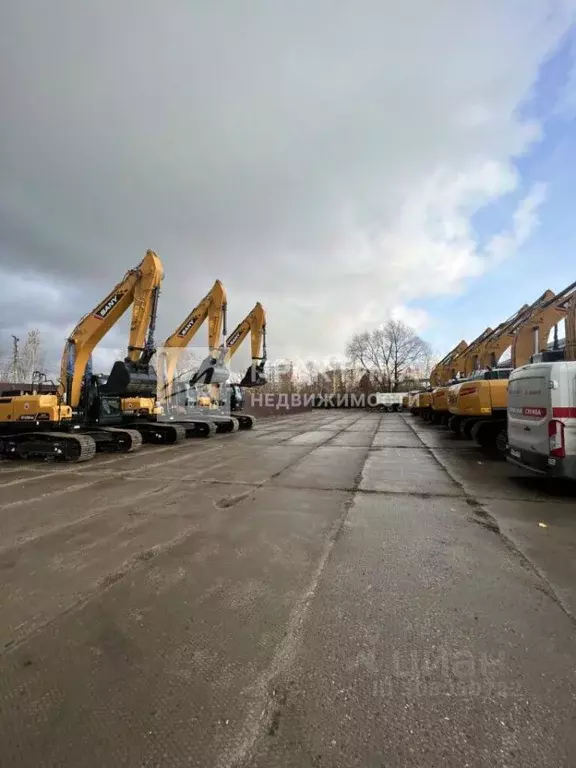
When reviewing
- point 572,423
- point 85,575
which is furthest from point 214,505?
point 572,423

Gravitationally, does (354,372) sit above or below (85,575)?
above

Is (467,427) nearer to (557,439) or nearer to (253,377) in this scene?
(557,439)

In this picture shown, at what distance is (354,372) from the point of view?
258 ft

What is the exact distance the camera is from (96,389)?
12.2 m

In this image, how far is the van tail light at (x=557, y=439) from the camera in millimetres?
6023

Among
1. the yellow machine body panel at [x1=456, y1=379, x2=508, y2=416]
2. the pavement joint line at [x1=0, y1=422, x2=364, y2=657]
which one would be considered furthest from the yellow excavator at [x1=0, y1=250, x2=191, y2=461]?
the yellow machine body panel at [x1=456, y1=379, x2=508, y2=416]

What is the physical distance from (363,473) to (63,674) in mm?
6912

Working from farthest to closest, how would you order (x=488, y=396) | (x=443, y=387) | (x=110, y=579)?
(x=443, y=387)
(x=488, y=396)
(x=110, y=579)

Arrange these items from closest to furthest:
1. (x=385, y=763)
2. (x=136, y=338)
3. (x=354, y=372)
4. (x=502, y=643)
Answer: (x=385, y=763), (x=502, y=643), (x=136, y=338), (x=354, y=372)

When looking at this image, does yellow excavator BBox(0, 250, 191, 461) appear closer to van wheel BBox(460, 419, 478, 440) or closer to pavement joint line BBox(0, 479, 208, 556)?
pavement joint line BBox(0, 479, 208, 556)

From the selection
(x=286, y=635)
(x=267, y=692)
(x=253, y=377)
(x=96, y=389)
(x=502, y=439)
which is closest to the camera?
(x=267, y=692)

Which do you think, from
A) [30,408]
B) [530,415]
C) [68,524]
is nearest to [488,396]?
[530,415]

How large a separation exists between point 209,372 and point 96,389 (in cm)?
515

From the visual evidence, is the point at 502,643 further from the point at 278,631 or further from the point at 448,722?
the point at 278,631
